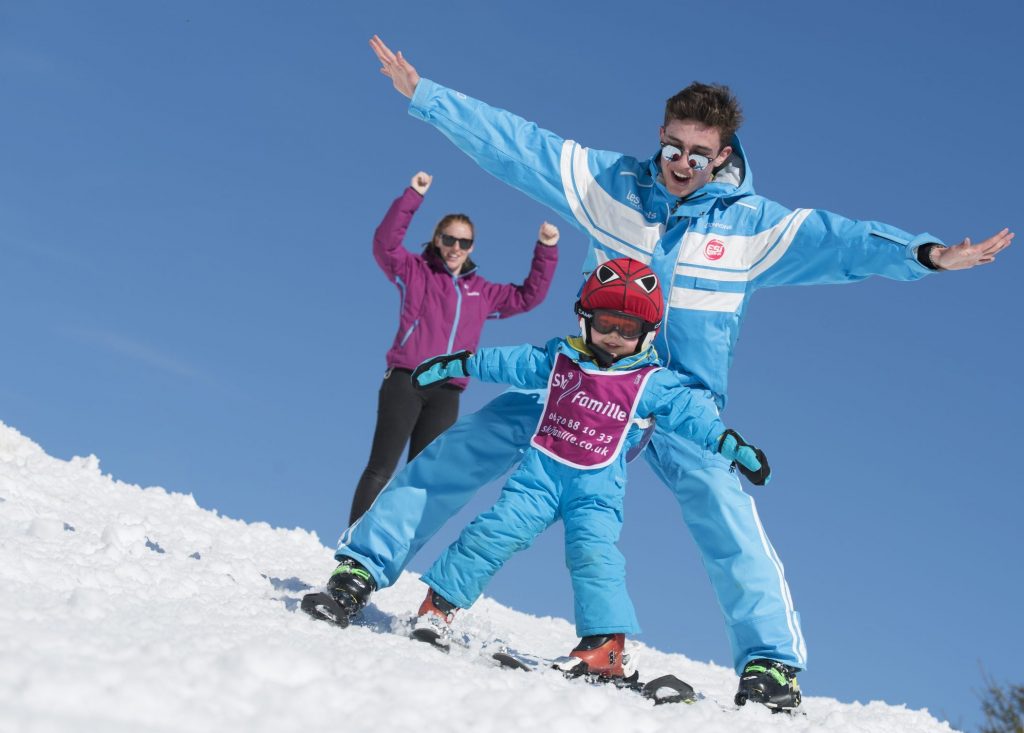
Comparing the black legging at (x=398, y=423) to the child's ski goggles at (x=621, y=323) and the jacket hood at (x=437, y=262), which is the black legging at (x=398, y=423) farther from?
the child's ski goggles at (x=621, y=323)

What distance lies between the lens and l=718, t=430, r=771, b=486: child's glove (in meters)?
4.29

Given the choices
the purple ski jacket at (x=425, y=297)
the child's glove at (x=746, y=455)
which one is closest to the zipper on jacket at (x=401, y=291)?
the purple ski jacket at (x=425, y=297)

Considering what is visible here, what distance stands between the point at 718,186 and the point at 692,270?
1.41 ft

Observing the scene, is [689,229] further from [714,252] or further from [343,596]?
[343,596]

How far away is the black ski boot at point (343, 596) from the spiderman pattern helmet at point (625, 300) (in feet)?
4.94

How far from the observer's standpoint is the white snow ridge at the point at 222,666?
2.30 meters

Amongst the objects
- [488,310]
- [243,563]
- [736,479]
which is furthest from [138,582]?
[488,310]

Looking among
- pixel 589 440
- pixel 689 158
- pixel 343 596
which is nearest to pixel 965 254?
pixel 689 158

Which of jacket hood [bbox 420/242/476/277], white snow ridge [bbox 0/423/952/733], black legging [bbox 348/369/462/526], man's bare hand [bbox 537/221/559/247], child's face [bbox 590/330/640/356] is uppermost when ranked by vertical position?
man's bare hand [bbox 537/221/559/247]

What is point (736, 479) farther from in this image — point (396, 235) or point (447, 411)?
point (396, 235)

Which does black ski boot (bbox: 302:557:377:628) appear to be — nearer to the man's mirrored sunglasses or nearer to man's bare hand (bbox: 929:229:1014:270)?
the man's mirrored sunglasses

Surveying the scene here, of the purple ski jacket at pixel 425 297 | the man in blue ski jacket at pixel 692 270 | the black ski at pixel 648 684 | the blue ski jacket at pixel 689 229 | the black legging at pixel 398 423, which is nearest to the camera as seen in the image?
the black ski at pixel 648 684

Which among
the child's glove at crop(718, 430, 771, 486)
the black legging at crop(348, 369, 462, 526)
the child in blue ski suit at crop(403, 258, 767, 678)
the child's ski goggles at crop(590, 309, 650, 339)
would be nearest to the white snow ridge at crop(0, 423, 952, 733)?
the child in blue ski suit at crop(403, 258, 767, 678)

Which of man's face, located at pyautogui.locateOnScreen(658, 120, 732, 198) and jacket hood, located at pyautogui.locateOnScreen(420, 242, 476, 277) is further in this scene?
jacket hood, located at pyautogui.locateOnScreen(420, 242, 476, 277)
